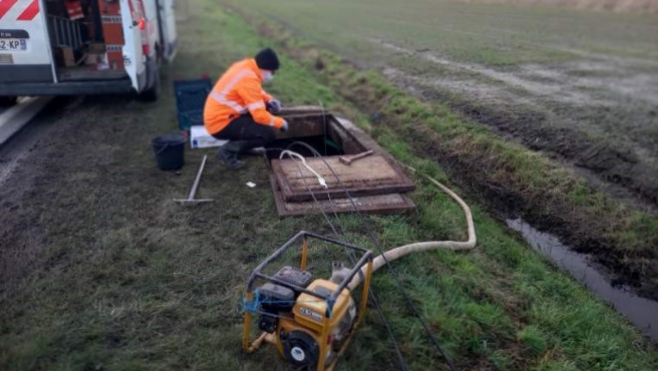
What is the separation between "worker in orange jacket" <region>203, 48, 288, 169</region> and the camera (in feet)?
18.6

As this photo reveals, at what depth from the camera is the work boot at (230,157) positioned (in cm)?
609

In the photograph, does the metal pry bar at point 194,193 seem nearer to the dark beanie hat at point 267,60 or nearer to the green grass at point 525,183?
the dark beanie hat at point 267,60

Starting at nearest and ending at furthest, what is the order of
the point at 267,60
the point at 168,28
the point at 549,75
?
the point at 267,60
the point at 549,75
the point at 168,28

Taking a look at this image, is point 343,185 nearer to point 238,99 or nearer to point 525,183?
point 238,99

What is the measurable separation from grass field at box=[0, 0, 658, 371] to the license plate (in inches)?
70.5

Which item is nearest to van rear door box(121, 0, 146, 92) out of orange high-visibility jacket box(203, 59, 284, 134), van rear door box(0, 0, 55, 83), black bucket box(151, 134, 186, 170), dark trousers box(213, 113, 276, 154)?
van rear door box(0, 0, 55, 83)

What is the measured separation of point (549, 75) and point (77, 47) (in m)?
9.31

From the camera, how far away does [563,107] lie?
29.3 feet

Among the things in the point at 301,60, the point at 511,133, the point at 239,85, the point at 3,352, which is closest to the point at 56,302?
the point at 3,352

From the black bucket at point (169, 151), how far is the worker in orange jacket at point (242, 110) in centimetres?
42

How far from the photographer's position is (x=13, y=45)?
6.95 meters

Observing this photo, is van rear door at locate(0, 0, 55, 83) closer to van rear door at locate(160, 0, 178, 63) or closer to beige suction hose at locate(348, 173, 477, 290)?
van rear door at locate(160, 0, 178, 63)

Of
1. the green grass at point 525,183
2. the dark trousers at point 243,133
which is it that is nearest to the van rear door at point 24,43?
the dark trousers at point 243,133

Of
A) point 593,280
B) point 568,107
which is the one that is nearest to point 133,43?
point 593,280
